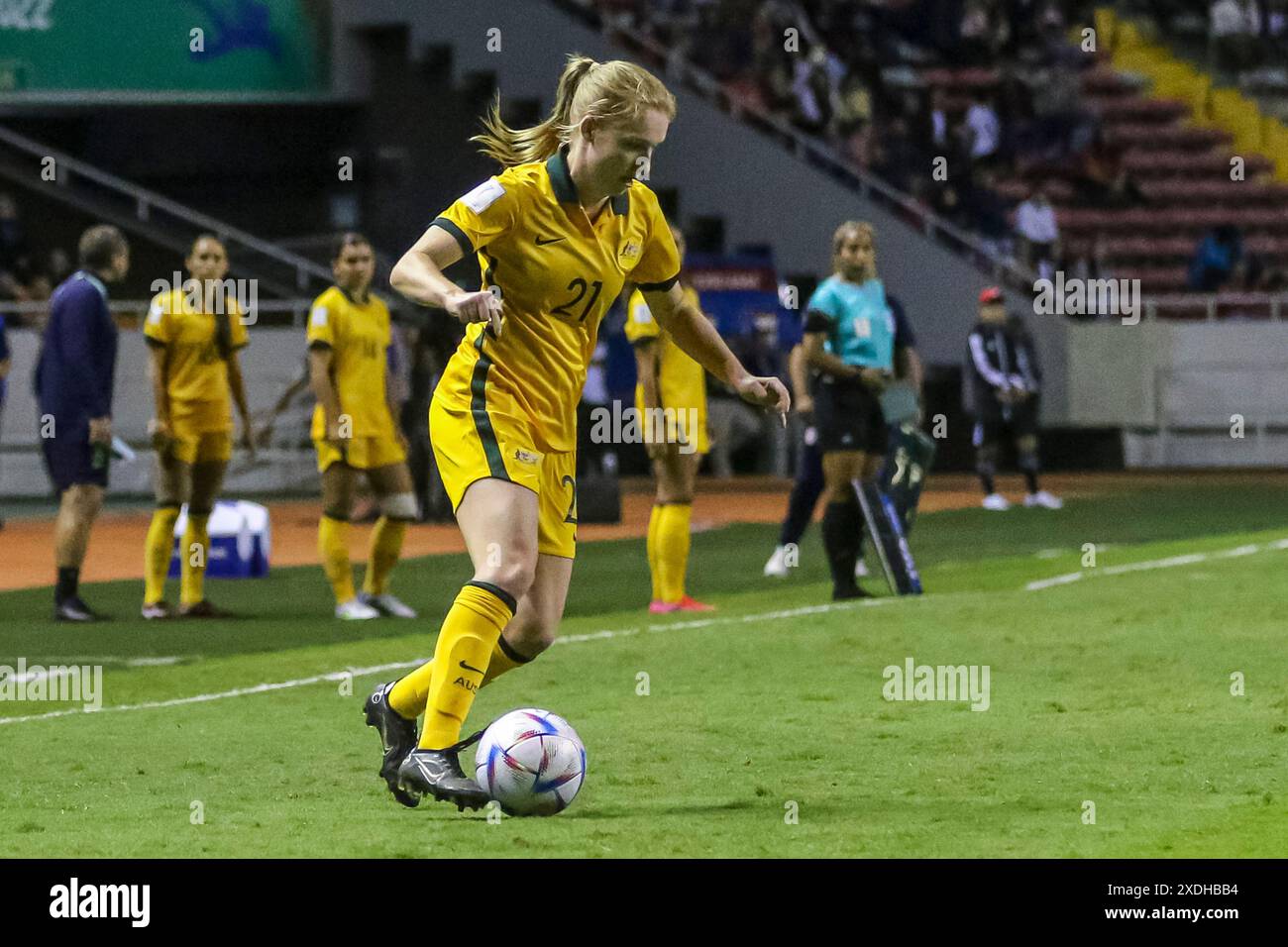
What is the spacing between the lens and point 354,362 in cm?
1400

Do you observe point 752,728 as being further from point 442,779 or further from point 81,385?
point 81,385

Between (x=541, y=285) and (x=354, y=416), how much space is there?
6640 millimetres

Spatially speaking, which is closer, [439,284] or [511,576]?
[439,284]

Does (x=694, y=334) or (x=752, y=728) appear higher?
(x=694, y=334)

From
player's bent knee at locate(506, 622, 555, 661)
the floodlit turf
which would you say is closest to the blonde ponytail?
player's bent knee at locate(506, 622, 555, 661)

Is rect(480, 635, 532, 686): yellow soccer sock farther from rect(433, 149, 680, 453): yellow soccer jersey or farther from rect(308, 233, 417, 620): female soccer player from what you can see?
rect(308, 233, 417, 620): female soccer player

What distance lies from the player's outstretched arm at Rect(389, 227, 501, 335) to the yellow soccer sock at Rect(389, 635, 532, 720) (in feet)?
4.11

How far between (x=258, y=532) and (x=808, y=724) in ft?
29.0

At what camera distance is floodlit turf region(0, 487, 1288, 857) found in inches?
275

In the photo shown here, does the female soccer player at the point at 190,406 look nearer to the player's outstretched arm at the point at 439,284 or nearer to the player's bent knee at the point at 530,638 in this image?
the player's bent knee at the point at 530,638

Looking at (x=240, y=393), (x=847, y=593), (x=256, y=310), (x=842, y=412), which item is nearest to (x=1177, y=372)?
(x=256, y=310)

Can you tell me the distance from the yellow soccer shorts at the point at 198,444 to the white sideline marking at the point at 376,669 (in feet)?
8.98
